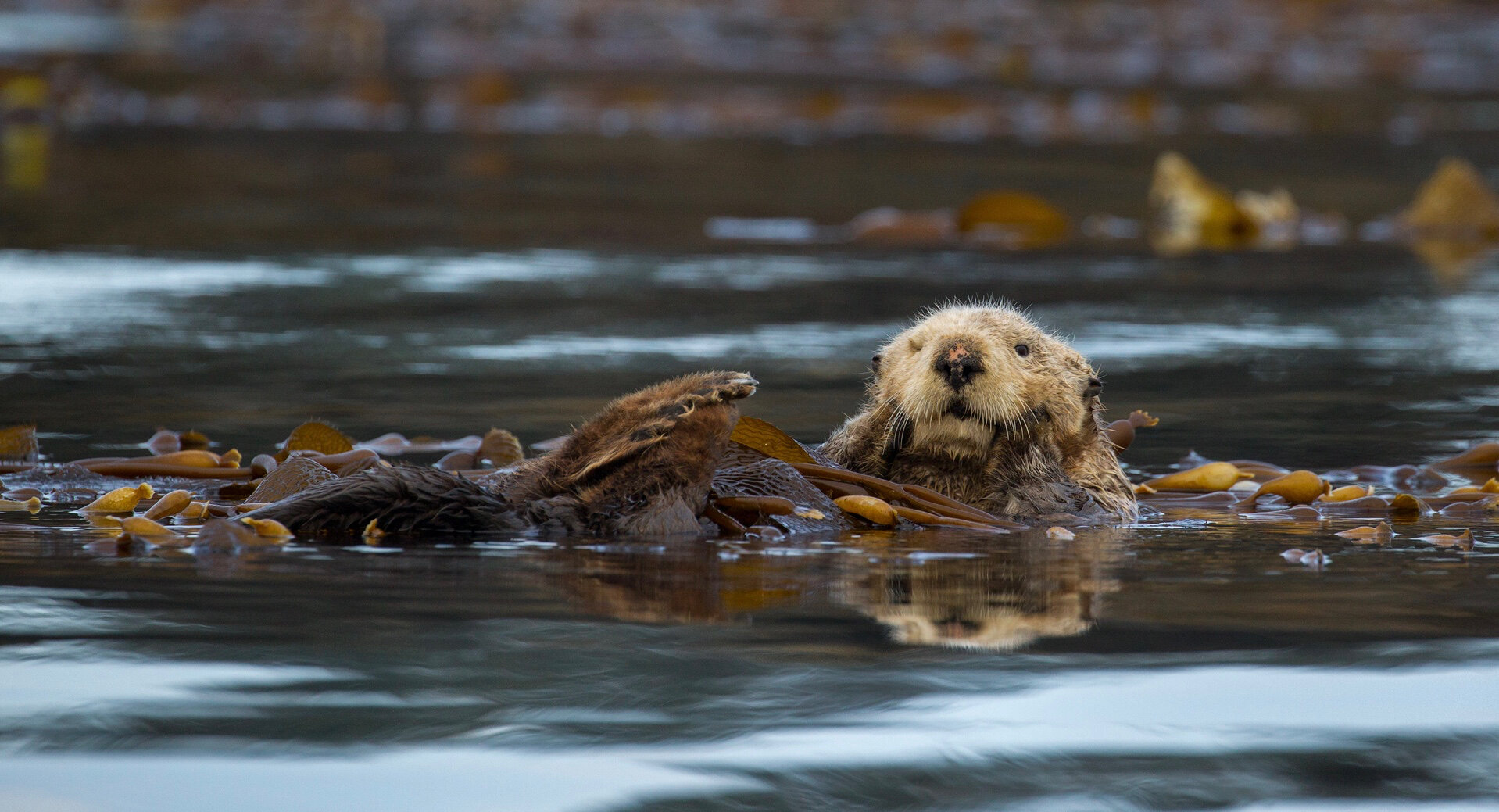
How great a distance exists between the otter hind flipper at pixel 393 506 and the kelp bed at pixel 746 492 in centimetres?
4

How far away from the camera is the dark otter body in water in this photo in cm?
338

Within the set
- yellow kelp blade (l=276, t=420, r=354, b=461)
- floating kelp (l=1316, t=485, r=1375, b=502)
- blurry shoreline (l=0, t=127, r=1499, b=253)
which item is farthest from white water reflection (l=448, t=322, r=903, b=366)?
blurry shoreline (l=0, t=127, r=1499, b=253)

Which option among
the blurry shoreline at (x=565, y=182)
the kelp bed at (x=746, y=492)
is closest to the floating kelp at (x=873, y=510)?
the kelp bed at (x=746, y=492)

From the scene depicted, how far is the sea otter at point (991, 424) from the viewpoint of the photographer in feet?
12.7

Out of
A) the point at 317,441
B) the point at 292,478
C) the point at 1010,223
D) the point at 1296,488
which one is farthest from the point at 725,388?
the point at 1010,223

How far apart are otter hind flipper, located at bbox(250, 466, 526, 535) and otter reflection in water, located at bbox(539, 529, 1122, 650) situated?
22 cm

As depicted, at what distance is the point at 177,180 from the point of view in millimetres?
12008

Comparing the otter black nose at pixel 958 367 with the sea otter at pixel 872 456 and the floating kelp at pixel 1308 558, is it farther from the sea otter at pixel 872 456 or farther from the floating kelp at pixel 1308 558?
the floating kelp at pixel 1308 558

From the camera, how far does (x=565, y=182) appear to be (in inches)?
490

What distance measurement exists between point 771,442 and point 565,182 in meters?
8.76

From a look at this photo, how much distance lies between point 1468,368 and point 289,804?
5.32m

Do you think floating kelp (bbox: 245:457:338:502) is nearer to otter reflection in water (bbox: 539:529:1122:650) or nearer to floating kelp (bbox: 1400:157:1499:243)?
otter reflection in water (bbox: 539:529:1122:650)

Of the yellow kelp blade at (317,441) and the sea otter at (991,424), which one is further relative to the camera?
the yellow kelp blade at (317,441)

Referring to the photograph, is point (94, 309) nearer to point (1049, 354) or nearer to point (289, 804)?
point (1049, 354)
